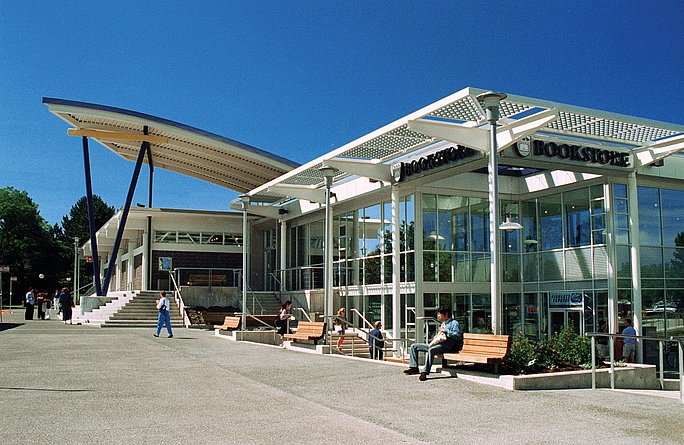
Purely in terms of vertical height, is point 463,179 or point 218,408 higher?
point 463,179

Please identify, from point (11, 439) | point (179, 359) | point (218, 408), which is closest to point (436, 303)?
point (179, 359)

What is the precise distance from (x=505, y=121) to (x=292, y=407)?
10.3m

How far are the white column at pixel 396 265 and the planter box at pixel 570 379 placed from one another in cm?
1005

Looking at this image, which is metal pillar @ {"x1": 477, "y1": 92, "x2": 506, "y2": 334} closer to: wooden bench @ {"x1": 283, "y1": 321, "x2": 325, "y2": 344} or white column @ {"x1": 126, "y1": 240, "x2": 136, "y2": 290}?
wooden bench @ {"x1": 283, "y1": 321, "x2": 325, "y2": 344}

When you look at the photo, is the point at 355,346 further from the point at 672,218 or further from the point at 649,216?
the point at 672,218

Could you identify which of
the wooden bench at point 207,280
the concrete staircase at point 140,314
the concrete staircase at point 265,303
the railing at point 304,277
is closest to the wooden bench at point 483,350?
the railing at point 304,277

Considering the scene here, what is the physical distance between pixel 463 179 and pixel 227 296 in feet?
46.3

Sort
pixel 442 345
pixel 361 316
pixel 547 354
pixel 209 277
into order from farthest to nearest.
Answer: pixel 209 277 → pixel 361 316 → pixel 547 354 → pixel 442 345

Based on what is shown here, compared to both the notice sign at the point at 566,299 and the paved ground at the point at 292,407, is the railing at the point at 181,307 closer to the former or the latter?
the notice sign at the point at 566,299

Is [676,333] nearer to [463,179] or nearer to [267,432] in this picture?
[463,179]

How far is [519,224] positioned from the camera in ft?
67.6

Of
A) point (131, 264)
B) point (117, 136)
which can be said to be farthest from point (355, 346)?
point (131, 264)

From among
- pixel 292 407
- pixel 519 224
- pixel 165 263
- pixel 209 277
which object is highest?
pixel 519 224

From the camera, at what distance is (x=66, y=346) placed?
1853 cm
